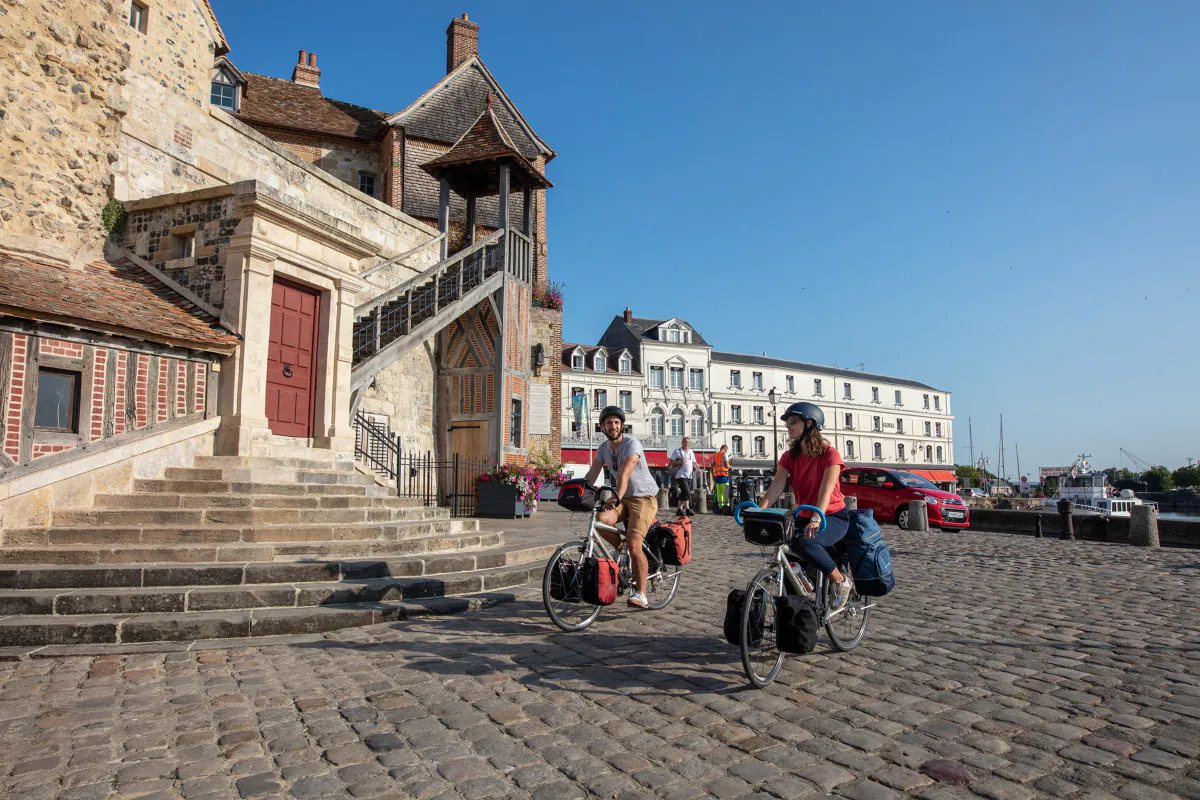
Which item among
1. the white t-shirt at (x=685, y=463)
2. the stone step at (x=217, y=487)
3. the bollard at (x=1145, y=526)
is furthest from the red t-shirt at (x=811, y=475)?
the white t-shirt at (x=685, y=463)

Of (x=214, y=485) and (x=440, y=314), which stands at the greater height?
(x=440, y=314)

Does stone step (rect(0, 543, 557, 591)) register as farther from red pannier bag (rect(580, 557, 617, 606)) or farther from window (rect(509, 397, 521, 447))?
window (rect(509, 397, 521, 447))

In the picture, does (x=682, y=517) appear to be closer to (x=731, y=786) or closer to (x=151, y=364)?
(x=731, y=786)

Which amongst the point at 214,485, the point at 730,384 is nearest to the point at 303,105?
the point at 214,485

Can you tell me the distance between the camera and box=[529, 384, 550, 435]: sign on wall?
18703mm

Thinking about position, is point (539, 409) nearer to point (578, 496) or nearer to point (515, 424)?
point (515, 424)

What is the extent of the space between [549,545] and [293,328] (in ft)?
14.8

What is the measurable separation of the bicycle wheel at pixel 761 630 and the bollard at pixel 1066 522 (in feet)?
45.8

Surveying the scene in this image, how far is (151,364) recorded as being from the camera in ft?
26.0

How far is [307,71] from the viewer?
25969 mm

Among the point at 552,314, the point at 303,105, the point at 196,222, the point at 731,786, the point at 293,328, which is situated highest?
the point at 303,105

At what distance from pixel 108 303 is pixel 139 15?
6.63m

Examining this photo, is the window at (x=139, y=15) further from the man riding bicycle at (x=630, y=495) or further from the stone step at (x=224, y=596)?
the man riding bicycle at (x=630, y=495)

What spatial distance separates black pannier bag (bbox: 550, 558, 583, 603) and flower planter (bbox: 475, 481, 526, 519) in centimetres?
927
